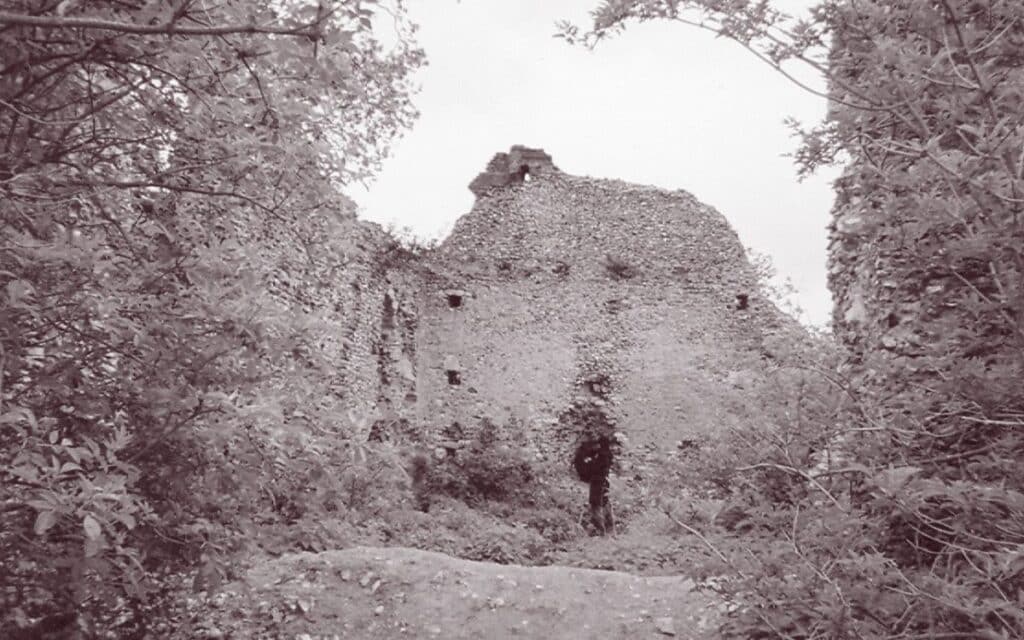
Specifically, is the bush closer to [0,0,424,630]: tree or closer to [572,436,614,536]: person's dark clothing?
[572,436,614,536]: person's dark clothing

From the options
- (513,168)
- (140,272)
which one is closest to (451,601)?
(140,272)

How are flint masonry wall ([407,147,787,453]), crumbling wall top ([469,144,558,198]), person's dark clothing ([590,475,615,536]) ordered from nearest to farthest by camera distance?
person's dark clothing ([590,475,615,536])
flint masonry wall ([407,147,787,453])
crumbling wall top ([469,144,558,198])

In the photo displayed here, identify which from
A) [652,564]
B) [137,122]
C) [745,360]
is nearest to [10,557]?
[137,122]

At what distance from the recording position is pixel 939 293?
3170mm

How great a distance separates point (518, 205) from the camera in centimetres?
1593

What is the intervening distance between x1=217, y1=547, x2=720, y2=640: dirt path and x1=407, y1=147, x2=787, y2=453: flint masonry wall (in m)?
7.29

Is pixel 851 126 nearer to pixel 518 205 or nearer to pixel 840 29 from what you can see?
pixel 840 29

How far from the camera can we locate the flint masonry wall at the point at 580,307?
555 inches

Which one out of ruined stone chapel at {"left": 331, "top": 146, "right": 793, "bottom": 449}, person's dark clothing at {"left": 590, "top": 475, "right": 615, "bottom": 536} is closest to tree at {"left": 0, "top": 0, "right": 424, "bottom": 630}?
ruined stone chapel at {"left": 331, "top": 146, "right": 793, "bottom": 449}

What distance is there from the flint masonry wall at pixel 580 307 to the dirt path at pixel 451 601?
23.9ft

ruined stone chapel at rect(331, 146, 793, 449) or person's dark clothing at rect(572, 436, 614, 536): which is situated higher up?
ruined stone chapel at rect(331, 146, 793, 449)

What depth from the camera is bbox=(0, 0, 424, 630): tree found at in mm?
2404

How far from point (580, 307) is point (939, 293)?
12.0 m

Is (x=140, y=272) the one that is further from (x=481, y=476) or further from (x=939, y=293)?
(x=481, y=476)
